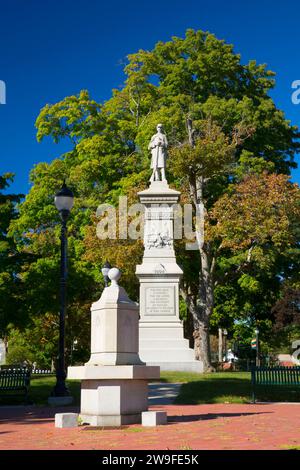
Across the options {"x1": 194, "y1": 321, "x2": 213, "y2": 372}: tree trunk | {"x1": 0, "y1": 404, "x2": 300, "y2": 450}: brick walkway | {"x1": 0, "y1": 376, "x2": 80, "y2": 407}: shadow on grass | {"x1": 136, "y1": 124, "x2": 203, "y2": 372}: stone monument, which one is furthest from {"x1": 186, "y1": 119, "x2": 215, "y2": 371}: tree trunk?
{"x1": 0, "y1": 404, "x2": 300, "y2": 450}: brick walkway

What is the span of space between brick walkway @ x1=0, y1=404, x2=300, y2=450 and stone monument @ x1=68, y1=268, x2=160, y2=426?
1.39 feet

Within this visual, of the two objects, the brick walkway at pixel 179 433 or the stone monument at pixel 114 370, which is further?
the stone monument at pixel 114 370

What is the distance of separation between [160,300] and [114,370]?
1396 cm

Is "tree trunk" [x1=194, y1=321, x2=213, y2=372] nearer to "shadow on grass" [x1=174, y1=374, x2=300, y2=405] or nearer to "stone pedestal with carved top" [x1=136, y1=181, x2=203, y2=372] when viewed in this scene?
"stone pedestal with carved top" [x1=136, y1=181, x2=203, y2=372]

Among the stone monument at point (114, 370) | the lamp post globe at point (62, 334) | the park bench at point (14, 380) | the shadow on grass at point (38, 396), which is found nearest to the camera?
the stone monument at point (114, 370)

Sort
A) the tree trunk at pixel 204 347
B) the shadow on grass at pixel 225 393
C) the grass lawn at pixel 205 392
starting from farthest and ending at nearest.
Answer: the tree trunk at pixel 204 347 → the grass lawn at pixel 205 392 → the shadow on grass at pixel 225 393

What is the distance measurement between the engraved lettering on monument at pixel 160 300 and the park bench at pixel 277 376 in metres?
8.01

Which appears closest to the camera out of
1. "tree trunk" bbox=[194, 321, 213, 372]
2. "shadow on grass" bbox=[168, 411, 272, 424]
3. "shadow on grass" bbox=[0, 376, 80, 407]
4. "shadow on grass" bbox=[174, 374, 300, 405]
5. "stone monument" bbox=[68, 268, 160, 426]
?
"stone monument" bbox=[68, 268, 160, 426]

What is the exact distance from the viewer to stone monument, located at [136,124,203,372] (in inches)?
890

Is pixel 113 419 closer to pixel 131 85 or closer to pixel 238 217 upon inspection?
pixel 238 217

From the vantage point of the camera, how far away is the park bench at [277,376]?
16.1m

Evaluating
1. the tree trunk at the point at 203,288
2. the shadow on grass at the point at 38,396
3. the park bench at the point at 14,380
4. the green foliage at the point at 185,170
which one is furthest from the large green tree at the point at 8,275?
the tree trunk at the point at 203,288

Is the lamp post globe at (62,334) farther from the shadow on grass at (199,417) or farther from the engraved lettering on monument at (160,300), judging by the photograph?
the engraved lettering on monument at (160,300)

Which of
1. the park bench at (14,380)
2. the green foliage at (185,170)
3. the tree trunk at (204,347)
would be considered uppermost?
the green foliage at (185,170)
